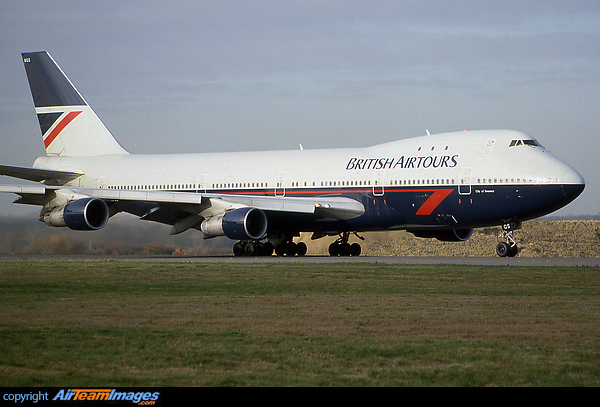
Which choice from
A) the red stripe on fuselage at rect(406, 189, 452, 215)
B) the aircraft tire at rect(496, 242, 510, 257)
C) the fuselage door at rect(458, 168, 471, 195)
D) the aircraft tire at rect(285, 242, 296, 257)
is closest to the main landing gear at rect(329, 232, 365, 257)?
the aircraft tire at rect(285, 242, 296, 257)

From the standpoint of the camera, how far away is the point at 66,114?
37062 millimetres

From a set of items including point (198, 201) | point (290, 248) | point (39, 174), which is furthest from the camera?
point (39, 174)

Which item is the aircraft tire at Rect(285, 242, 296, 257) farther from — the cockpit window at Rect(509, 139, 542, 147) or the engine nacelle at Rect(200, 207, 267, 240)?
the cockpit window at Rect(509, 139, 542, 147)

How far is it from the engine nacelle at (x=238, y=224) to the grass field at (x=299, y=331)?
8.78 metres

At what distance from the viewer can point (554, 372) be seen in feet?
24.9

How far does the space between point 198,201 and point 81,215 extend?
4369 millimetres

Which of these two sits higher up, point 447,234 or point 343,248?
point 447,234

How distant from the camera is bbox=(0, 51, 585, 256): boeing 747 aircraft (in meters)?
26.5

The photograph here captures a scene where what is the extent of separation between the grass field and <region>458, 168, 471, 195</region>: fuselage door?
339 inches

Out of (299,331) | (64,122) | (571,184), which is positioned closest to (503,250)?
(571,184)

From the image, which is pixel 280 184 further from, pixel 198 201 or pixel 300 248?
pixel 198 201

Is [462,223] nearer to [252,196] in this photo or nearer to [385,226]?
[385,226]
